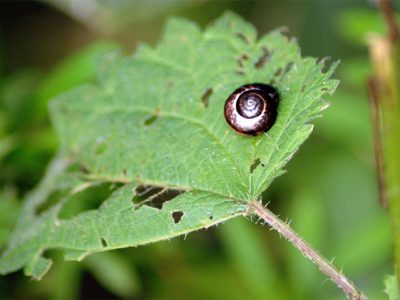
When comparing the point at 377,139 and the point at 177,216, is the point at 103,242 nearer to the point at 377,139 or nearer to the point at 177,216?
the point at 177,216

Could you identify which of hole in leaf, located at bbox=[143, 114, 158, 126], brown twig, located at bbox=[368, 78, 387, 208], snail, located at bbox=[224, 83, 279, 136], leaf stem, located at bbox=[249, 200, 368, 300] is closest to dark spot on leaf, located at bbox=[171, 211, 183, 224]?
leaf stem, located at bbox=[249, 200, 368, 300]

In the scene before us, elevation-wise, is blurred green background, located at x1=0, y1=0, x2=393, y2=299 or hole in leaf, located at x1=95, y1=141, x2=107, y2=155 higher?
hole in leaf, located at x1=95, y1=141, x2=107, y2=155

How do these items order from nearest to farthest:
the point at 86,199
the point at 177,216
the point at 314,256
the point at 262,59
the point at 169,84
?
1. the point at 314,256
2. the point at 177,216
3. the point at 262,59
4. the point at 169,84
5. the point at 86,199

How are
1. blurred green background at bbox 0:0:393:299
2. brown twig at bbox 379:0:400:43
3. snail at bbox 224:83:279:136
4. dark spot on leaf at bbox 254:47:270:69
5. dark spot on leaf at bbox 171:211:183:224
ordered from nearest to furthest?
dark spot on leaf at bbox 171:211:183:224, snail at bbox 224:83:279:136, dark spot on leaf at bbox 254:47:270:69, brown twig at bbox 379:0:400:43, blurred green background at bbox 0:0:393:299

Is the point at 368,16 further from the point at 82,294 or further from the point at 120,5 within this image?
the point at 82,294

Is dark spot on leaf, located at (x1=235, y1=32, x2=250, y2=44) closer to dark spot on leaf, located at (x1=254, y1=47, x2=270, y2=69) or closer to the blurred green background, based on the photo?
dark spot on leaf, located at (x1=254, y1=47, x2=270, y2=69)

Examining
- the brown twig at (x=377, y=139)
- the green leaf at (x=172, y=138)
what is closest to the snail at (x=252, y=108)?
the green leaf at (x=172, y=138)

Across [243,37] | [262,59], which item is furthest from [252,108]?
[243,37]
